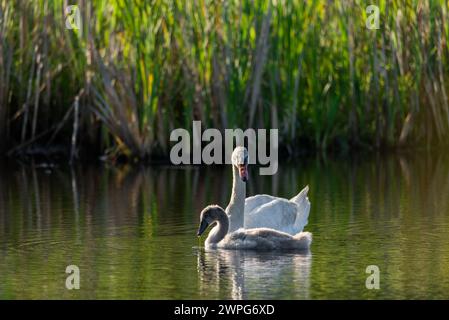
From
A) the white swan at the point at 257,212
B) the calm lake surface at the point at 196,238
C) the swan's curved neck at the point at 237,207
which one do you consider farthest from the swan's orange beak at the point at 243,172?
the calm lake surface at the point at 196,238

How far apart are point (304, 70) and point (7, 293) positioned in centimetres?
979

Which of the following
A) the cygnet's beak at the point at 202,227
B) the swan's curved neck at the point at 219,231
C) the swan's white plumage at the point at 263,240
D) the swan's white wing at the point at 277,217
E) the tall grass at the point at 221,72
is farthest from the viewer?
the tall grass at the point at 221,72

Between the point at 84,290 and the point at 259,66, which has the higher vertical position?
the point at 259,66

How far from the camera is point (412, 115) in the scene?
18328 mm

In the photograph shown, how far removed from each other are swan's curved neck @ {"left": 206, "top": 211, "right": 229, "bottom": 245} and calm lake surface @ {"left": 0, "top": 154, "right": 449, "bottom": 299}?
0.46 feet

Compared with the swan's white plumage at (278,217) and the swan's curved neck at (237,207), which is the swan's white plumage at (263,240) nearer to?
the swan's curved neck at (237,207)

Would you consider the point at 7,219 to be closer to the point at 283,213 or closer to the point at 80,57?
the point at 283,213

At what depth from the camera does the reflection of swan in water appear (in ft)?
28.5

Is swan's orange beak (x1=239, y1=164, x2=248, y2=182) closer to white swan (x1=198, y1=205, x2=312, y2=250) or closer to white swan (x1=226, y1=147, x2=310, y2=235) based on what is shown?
white swan (x1=226, y1=147, x2=310, y2=235)

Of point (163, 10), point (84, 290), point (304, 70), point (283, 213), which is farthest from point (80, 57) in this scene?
point (84, 290)

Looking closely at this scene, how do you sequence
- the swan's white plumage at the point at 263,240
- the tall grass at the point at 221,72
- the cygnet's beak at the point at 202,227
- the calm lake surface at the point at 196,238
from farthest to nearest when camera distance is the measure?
the tall grass at the point at 221,72 → the cygnet's beak at the point at 202,227 → the swan's white plumage at the point at 263,240 → the calm lake surface at the point at 196,238

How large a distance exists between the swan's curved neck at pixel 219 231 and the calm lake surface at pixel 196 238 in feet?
0.46

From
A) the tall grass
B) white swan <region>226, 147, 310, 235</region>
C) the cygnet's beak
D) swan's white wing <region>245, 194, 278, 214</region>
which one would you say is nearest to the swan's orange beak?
white swan <region>226, 147, 310, 235</region>

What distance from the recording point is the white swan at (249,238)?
33.9ft
